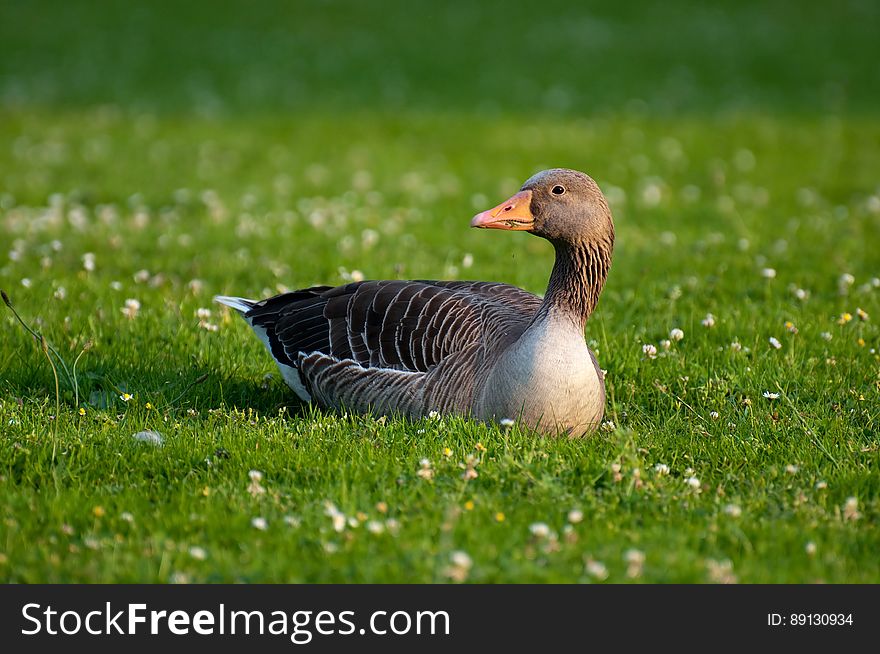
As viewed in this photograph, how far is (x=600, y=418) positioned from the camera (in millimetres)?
5840

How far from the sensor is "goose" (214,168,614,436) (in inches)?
220

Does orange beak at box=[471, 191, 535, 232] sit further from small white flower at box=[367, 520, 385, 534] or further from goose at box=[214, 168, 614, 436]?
small white flower at box=[367, 520, 385, 534]

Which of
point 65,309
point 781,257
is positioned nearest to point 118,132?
point 65,309

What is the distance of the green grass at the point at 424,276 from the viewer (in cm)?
456

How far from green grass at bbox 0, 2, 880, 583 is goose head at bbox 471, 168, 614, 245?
45.9 inches

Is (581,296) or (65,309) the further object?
(65,309)

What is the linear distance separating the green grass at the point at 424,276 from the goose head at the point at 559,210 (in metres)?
1.17

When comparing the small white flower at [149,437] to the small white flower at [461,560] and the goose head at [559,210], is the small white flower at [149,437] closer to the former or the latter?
the small white flower at [461,560]

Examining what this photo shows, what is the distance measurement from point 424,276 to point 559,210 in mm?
3276

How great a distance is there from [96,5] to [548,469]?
26.4m

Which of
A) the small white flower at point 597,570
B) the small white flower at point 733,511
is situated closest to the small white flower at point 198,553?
the small white flower at point 597,570

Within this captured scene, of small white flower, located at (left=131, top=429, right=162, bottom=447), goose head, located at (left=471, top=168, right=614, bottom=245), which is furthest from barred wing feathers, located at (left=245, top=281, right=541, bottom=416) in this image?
small white flower, located at (left=131, top=429, right=162, bottom=447)

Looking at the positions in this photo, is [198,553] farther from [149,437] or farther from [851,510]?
[851,510]

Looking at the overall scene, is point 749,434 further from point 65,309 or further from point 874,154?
point 874,154
